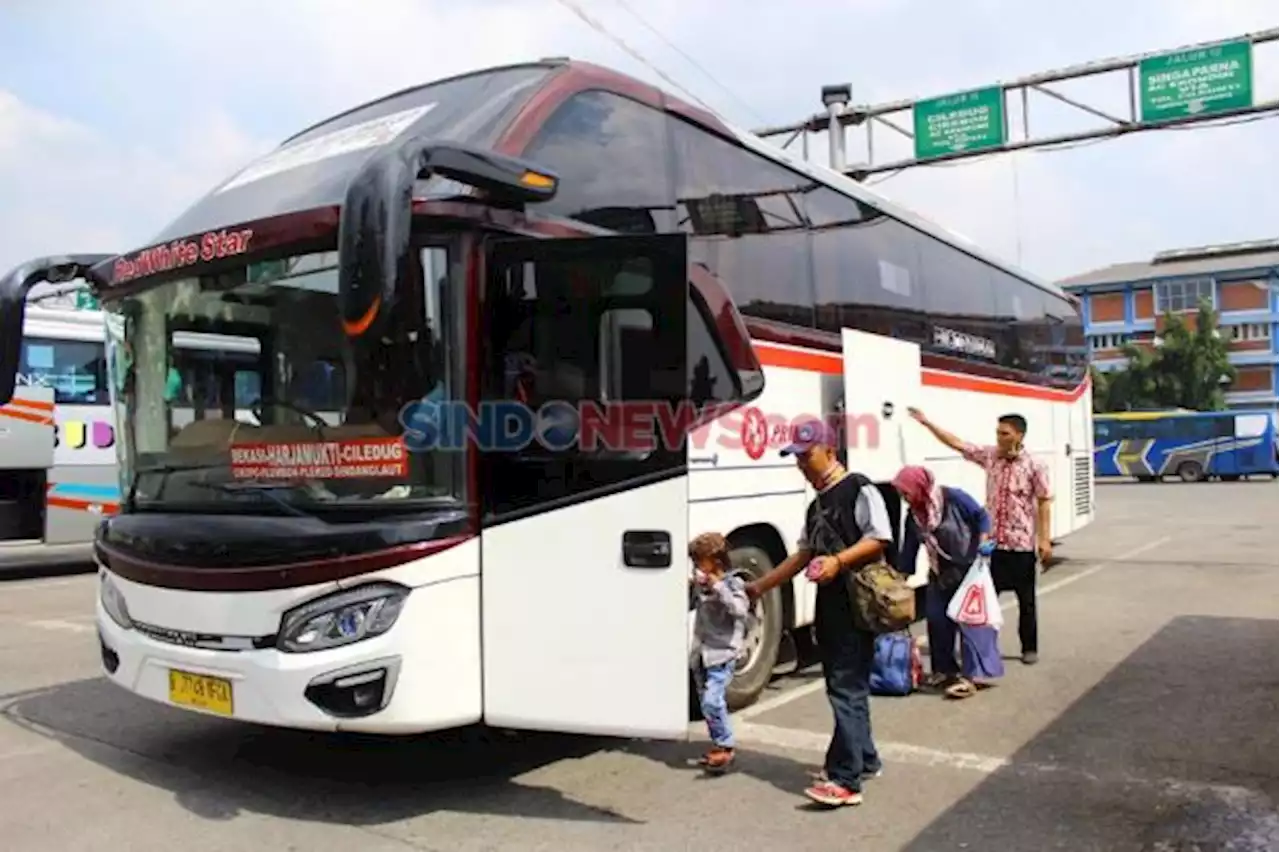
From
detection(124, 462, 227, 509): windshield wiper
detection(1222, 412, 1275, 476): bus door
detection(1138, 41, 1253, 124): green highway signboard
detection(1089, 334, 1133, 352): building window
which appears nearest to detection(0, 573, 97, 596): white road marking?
detection(124, 462, 227, 509): windshield wiper

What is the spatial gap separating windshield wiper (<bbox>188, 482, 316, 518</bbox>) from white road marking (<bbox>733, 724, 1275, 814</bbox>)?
2.70 meters

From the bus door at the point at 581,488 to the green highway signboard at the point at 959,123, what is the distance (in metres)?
16.1

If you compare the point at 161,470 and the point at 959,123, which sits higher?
the point at 959,123

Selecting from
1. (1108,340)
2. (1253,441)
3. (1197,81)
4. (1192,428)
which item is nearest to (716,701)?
(1197,81)

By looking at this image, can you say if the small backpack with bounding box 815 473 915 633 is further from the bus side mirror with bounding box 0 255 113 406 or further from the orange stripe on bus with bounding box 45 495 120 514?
the orange stripe on bus with bounding box 45 495 120 514

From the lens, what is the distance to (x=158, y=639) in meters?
5.25

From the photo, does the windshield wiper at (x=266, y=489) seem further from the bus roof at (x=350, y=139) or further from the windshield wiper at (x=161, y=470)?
the bus roof at (x=350, y=139)

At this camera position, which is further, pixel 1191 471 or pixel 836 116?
pixel 1191 471

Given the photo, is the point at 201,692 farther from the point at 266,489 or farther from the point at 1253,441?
the point at 1253,441

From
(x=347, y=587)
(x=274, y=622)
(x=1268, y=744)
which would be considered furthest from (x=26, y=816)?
(x=1268, y=744)

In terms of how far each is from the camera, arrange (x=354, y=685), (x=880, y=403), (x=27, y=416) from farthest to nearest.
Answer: (x=27, y=416), (x=880, y=403), (x=354, y=685)

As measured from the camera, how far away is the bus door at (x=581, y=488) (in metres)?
4.89

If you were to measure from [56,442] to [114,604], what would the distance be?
10.2 m

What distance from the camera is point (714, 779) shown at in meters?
5.45
